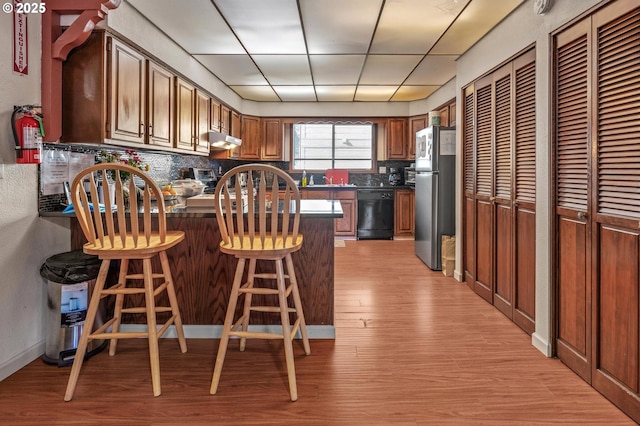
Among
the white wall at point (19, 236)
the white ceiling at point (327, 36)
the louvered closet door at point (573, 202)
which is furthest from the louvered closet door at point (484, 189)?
the white wall at point (19, 236)

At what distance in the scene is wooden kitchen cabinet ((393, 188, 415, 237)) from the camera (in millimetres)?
6762

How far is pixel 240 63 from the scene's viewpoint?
177 inches

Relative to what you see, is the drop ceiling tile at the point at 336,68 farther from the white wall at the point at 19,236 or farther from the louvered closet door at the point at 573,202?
the white wall at the point at 19,236

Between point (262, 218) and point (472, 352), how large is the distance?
1.51 m

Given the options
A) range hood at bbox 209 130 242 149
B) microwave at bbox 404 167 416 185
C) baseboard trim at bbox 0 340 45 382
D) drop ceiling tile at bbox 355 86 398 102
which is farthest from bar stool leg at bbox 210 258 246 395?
microwave at bbox 404 167 416 185

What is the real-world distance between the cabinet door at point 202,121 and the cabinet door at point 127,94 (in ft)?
3.96

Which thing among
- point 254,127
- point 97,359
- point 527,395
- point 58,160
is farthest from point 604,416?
point 254,127

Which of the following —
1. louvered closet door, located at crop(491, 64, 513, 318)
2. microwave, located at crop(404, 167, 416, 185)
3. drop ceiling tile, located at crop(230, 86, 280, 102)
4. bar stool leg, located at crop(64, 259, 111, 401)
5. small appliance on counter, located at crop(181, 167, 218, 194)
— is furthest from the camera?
microwave, located at crop(404, 167, 416, 185)

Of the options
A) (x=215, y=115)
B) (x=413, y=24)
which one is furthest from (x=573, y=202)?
(x=215, y=115)

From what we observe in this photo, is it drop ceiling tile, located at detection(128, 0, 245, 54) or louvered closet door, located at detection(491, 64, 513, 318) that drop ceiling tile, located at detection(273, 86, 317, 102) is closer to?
drop ceiling tile, located at detection(128, 0, 245, 54)

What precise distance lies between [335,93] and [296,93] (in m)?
0.58

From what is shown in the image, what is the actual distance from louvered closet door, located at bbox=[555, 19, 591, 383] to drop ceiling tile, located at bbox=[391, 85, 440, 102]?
11.5ft

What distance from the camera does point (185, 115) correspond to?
3957 millimetres

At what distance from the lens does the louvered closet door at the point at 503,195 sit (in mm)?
3053
